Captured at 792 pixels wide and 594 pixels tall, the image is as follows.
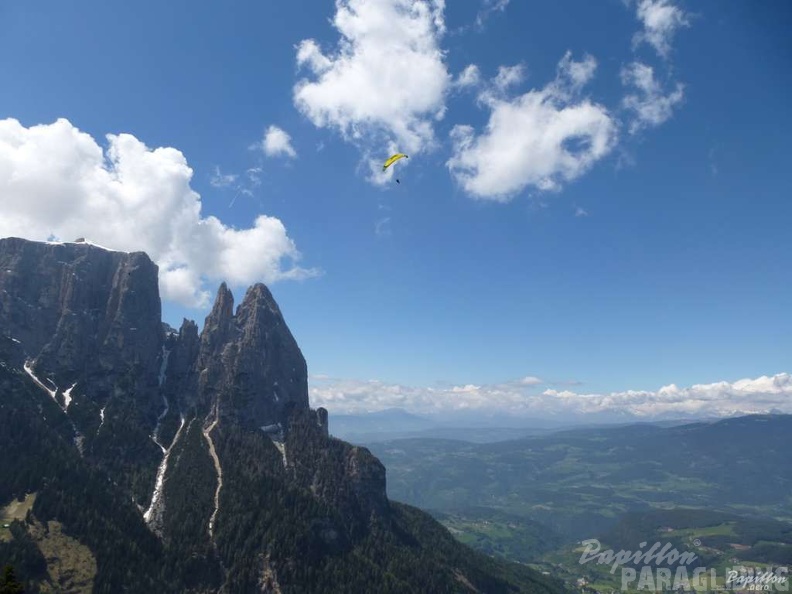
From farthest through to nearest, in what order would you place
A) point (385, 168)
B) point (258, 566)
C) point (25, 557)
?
point (258, 566), point (25, 557), point (385, 168)

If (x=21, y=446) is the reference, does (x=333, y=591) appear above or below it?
below

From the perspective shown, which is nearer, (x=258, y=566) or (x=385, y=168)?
(x=385, y=168)

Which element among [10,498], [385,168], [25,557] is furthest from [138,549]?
[385,168]

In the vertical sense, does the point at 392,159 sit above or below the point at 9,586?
above

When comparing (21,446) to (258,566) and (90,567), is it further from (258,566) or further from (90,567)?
(258,566)

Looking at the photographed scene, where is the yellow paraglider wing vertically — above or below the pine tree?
above

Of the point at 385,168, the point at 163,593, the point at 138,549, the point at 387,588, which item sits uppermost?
the point at 385,168

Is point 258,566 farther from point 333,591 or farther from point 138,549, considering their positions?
point 138,549

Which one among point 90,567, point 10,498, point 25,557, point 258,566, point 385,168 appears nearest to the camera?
point 385,168

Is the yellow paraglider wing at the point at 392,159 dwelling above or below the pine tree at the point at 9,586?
above

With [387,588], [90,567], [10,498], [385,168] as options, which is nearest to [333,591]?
[387,588]
